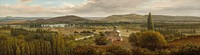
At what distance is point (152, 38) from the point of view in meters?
62.1

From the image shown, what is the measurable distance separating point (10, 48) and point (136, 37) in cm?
2516

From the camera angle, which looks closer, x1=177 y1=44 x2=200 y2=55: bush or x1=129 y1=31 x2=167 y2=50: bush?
x1=177 y1=44 x2=200 y2=55: bush

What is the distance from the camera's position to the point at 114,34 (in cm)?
7862

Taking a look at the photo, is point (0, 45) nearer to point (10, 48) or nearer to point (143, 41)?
point (10, 48)

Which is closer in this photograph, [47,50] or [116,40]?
[47,50]

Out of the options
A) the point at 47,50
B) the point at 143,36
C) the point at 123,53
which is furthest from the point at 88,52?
the point at 143,36

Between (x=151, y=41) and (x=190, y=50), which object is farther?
(x=151, y=41)

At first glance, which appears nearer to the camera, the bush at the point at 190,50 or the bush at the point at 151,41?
the bush at the point at 190,50

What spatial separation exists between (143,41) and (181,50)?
15.5 metres

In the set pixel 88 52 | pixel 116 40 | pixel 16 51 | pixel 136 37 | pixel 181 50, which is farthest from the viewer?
pixel 116 40

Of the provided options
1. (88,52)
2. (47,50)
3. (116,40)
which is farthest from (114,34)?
(88,52)

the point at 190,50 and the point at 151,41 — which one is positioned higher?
the point at 190,50

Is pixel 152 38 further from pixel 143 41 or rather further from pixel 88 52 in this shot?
pixel 88 52

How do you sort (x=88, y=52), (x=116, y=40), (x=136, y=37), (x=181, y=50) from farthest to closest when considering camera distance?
(x=116, y=40)
(x=136, y=37)
(x=88, y=52)
(x=181, y=50)
